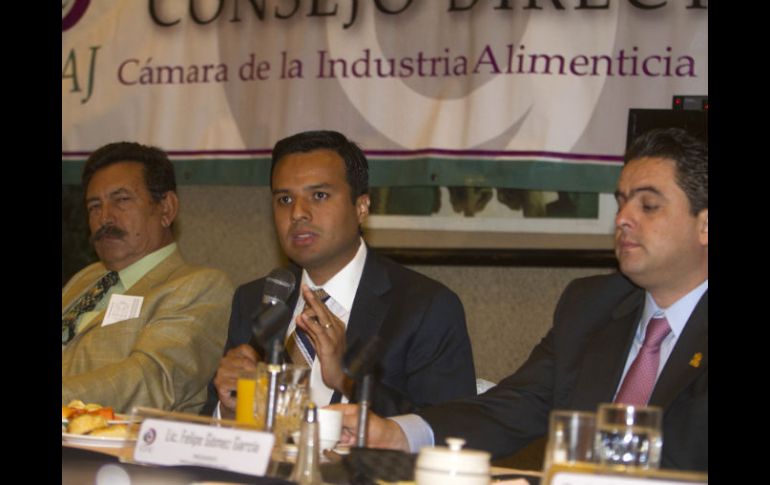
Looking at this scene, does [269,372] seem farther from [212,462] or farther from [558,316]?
[558,316]

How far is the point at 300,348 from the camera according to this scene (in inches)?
118

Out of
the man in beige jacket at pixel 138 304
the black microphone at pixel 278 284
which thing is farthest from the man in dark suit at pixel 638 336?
the man in beige jacket at pixel 138 304

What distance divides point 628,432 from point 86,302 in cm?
260

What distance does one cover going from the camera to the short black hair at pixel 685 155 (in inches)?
91.4

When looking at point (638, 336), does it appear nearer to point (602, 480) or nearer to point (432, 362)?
point (432, 362)

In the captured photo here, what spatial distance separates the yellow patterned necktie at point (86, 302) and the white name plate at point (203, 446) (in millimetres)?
1913

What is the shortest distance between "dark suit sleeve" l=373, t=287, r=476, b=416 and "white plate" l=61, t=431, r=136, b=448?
0.82 meters

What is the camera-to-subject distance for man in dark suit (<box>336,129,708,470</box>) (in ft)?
7.24

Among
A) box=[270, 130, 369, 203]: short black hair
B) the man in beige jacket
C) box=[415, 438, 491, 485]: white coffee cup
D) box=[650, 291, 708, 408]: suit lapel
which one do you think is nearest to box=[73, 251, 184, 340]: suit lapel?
the man in beige jacket

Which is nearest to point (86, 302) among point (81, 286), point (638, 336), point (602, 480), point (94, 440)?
point (81, 286)

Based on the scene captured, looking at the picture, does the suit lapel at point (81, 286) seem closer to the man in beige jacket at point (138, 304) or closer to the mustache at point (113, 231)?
the man in beige jacket at point (138, 304)

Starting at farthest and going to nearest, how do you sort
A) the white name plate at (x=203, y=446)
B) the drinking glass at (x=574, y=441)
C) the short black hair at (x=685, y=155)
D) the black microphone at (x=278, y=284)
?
the black microphone at (x=278, y=284), the short black hair at (x=685, y=155), the white name plate at (x=203, y=446), the drinking glass at (x=574, y=441)

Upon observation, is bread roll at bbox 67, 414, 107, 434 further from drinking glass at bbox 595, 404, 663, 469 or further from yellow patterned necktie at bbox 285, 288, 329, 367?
drinking glass at bbox 595, 404, 663, 469
